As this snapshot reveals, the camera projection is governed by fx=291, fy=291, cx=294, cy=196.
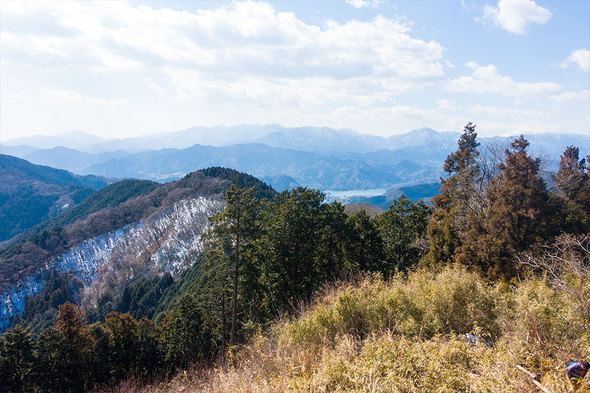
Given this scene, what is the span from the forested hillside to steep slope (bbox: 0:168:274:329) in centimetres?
6183

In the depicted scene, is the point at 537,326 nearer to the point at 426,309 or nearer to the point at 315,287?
the point at 426,309

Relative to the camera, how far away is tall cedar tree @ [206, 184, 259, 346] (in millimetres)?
17378

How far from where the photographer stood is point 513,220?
50.3 feet

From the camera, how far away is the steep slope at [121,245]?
83.5m

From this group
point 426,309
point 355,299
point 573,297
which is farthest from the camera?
point 355,299

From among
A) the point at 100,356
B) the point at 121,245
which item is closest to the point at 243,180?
the point at 121,245

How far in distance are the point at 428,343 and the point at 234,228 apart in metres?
13.2

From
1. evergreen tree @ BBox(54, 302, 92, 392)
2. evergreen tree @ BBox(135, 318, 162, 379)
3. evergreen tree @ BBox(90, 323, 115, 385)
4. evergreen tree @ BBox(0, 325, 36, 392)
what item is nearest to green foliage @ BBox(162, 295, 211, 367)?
evergreen tree @ BBox(135, 318, 162, 379)

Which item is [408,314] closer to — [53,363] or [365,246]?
[365,246]

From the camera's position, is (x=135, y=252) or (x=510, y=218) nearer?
Result: (x=510, y=218)

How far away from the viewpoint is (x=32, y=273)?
84.6 metres

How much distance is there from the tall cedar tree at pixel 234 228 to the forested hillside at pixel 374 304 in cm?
9

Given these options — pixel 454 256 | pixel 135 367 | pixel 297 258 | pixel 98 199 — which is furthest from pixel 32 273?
pixel 454 256

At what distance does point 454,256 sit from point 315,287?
9157 millimetres
